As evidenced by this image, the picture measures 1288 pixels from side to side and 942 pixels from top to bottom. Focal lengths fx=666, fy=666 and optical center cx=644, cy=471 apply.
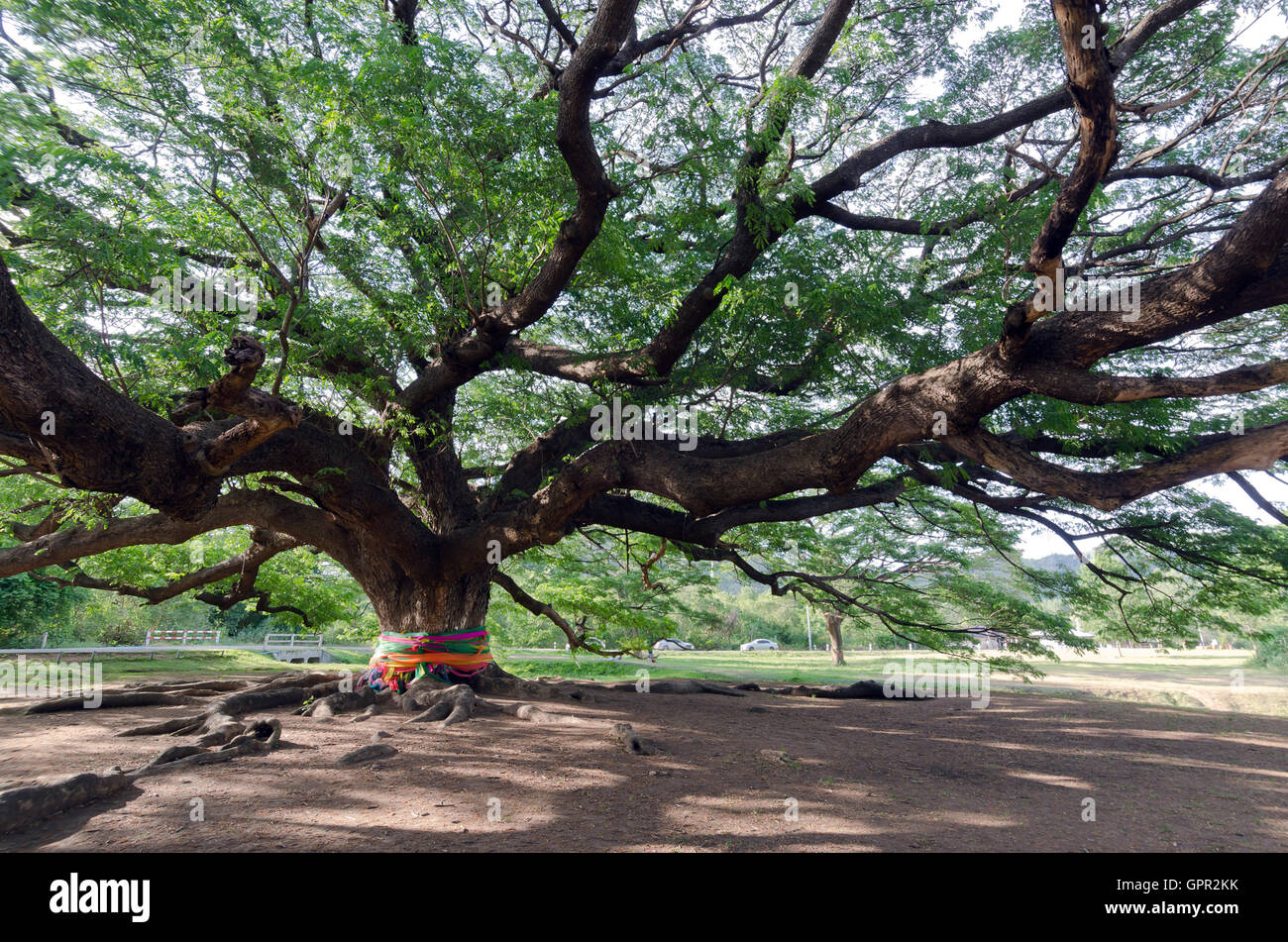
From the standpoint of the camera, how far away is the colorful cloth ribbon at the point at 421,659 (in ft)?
26.4

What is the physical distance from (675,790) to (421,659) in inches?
189

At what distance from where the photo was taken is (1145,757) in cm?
605

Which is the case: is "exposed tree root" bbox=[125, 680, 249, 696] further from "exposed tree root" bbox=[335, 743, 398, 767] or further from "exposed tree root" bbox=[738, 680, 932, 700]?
"exposed tree root" bbox=[738, 680, 932, 700]

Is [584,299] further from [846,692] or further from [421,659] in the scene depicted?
[846,692]

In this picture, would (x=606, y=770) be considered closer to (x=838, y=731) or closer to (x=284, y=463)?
(x=838, y=731)

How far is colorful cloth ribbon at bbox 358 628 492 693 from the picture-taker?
8.04 meters

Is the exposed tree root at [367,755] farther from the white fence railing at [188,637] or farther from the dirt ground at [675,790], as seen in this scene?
the white fence railing at [188,637]

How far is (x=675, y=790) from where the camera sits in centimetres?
421

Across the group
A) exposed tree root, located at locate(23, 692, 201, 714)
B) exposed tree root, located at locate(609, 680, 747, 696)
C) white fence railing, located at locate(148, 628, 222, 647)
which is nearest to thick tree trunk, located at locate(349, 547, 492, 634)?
exposed tree root, located at locate(23, 692, 201, 714)

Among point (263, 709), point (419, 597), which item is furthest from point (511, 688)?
point (263, 709)

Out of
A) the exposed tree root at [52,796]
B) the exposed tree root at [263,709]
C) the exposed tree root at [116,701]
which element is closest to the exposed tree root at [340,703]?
the exposed tree root at [263,709]

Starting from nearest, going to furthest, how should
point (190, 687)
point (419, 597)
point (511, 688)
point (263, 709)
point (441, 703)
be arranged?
point (441, 703) → point (263, 709) → point (419, 597) → point (511, 688) → point (190, 687)

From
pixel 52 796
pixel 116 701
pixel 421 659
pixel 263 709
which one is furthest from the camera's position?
pixel 421 659

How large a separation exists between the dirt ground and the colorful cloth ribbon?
130 cm
